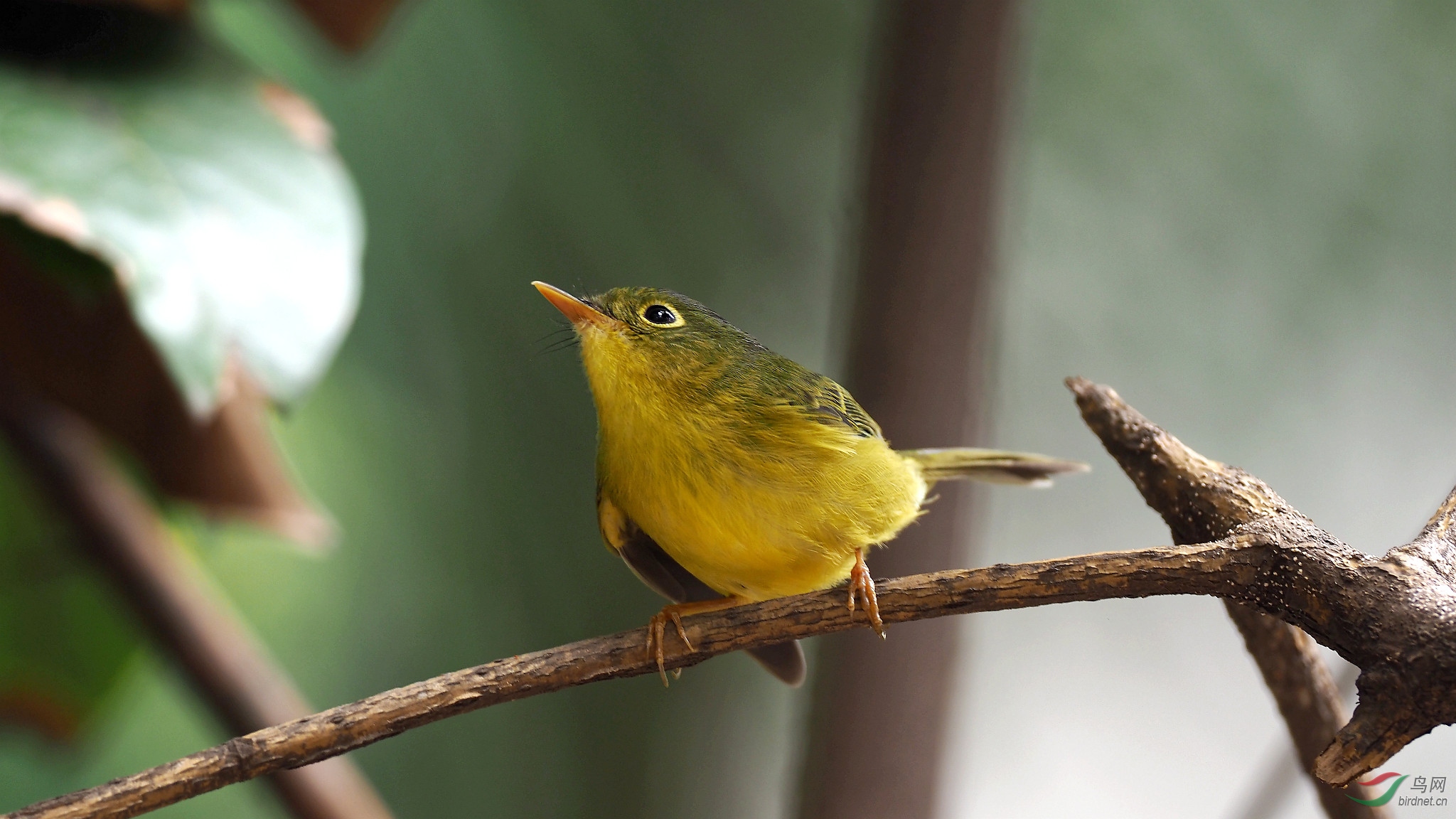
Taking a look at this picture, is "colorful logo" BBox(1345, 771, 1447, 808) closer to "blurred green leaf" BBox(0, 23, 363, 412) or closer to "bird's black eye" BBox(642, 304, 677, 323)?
"bird's black eye" BBox(642, 304, 677, 323)

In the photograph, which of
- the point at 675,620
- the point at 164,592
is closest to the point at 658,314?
the point at 675,620

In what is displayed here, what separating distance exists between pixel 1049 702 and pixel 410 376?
2.16 metres

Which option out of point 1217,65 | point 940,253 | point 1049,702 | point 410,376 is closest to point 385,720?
point 940,253

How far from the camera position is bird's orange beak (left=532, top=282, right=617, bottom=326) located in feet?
4.66

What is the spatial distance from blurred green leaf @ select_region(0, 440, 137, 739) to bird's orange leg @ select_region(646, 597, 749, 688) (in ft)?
6.60

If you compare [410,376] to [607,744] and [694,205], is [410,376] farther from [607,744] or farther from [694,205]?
[607,744]

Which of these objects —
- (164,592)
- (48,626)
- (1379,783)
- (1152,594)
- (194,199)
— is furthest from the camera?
(48,626)

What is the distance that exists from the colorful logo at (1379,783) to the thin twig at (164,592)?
187cm

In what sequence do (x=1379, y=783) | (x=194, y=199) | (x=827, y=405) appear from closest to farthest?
(x=1379, y=783) < (x=827, y=405) < (x=194, y=199)

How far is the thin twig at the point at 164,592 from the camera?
224 cm

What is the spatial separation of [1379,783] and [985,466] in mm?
661

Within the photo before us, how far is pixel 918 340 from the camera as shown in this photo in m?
1.84

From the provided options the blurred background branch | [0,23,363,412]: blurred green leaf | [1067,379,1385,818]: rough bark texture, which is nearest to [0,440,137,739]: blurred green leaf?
the blurred background branch

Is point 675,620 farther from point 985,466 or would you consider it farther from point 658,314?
point 985,466
